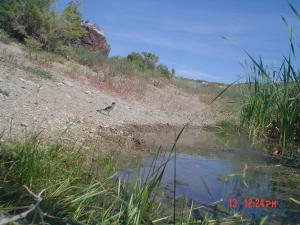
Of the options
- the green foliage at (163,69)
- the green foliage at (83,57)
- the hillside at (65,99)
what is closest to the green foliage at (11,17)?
the hillside at (65,99)

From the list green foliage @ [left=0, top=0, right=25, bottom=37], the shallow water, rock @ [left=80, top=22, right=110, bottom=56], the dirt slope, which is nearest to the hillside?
the dirt slope

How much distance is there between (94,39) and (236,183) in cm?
1865

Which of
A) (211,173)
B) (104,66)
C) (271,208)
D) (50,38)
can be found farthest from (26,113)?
(104,66)

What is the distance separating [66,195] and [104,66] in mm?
14089

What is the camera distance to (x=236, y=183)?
13.1 ft

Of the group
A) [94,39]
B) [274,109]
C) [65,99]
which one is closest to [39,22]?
[94,39]

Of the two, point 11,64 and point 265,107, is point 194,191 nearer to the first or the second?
point 265,107

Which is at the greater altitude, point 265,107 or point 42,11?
point 42,11

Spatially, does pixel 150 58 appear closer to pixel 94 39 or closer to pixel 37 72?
pixel 94 39

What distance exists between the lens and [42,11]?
1447 cm

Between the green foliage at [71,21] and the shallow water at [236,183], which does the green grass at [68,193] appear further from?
the green foliage at [71,21]

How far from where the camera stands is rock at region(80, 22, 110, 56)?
2092 cm
